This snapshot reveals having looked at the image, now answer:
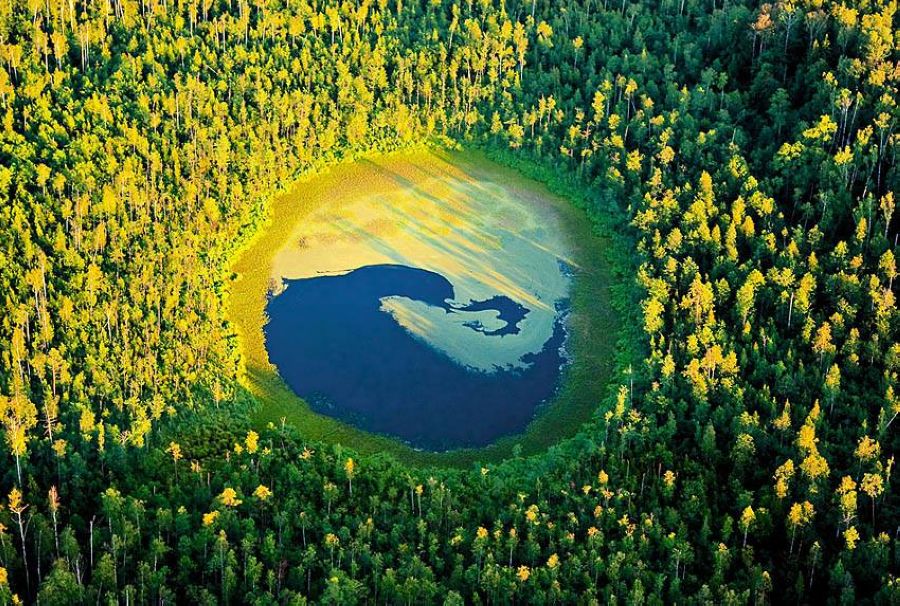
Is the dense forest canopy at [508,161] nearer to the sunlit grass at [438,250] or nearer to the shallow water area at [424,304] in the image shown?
the sunlit grass at [438,250]

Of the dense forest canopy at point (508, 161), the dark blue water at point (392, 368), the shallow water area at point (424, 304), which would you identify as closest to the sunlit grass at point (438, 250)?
the shallow water area at point (424, 304)

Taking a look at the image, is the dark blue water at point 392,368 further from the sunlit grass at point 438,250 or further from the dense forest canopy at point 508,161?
the dense forest canopy at point 508,161

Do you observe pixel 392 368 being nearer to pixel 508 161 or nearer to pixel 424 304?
pixel 424 304

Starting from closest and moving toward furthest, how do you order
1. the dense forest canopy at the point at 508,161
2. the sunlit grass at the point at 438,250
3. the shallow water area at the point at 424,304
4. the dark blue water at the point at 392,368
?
the dense forest canopy at the point at 508,161 → the sunlit grass at the point at 438,250 → the dark blue water at the point at 392,368 → the shallow water area at the point at 424,304

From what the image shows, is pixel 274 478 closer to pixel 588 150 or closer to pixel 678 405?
pixel 678 405

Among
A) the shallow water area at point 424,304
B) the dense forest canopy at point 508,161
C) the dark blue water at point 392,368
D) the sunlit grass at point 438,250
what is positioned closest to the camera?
the dense forest canopy at point 508,161

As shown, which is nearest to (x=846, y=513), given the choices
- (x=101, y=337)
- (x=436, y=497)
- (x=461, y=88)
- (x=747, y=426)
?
(x=747, y=426)

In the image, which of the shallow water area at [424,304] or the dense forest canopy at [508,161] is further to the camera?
the shallow water area at [424,304]
